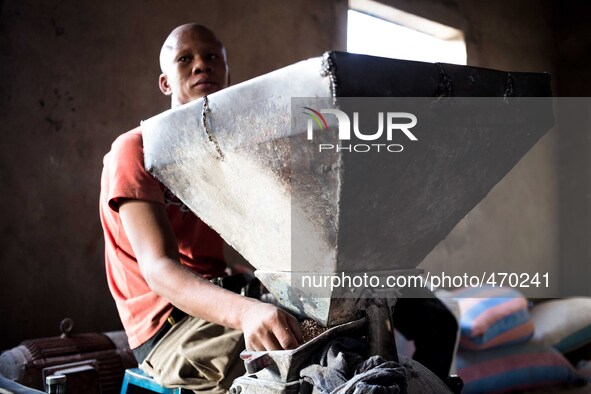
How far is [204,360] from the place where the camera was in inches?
62.3

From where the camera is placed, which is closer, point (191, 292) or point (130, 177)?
point (191, 292)

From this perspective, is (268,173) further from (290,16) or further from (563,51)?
(563,51)

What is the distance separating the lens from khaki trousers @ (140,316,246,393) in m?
1.58

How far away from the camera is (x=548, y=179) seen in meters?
6.29

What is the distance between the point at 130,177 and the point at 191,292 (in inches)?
16.3

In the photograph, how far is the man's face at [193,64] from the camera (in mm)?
1923

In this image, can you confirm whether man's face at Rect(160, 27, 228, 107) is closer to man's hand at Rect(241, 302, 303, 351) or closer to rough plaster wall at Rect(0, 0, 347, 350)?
man's hand at Rect(241, 302, 303, 351)

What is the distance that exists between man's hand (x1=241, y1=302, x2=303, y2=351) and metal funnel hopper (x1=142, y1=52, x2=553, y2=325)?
3.3 inches

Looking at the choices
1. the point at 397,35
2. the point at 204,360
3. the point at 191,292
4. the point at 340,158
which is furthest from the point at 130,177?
the point at 397,35

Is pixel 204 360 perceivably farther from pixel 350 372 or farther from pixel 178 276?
pixel 350 372

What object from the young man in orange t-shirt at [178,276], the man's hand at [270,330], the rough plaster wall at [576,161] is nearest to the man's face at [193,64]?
the young man in orange t-shirt at [178,276]

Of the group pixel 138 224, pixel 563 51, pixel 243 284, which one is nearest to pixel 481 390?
pixel 243 284

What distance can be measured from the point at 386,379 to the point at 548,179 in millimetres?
5868

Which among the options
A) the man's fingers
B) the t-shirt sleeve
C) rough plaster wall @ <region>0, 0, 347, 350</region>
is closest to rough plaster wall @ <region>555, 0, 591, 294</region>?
rough plaster wall @ <region>0, 0, 347, 350</region>
